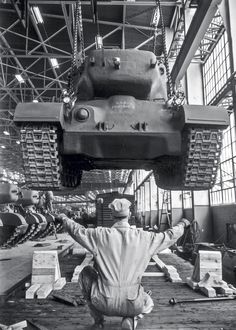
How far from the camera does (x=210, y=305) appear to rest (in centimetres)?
457

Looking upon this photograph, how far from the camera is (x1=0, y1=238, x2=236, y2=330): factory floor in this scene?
12.6ft

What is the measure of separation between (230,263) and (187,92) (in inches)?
337

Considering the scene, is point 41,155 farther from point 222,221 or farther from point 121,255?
point 222,221

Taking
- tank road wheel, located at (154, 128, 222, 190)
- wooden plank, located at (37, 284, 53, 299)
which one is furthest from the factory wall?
wooden plank, located at (37, 284, 53, 299)

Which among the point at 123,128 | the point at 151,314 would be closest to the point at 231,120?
the point at 123,128

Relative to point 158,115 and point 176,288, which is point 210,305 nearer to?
point 176,288

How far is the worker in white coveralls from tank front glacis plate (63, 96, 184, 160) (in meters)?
1.72

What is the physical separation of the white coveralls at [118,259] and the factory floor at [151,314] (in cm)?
56

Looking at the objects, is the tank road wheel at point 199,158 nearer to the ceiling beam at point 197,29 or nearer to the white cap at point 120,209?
the white cap at point 120,209

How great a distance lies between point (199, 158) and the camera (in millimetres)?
5070

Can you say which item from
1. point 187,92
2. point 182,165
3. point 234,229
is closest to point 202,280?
point 182,165

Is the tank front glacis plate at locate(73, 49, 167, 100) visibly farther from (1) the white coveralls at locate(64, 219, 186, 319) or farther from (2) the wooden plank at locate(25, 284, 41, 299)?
(2) the wooden plank at locate(25, 284, 41, 299)

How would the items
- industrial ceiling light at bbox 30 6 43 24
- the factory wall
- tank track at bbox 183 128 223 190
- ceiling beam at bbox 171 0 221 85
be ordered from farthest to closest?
industrial ceiling light at bbox 30 6 43 24, the factory wall, ceiling beam at bbox 171 0 221 85, tank track at bbox 183 128 223 190

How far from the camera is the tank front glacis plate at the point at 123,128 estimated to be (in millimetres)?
4965
